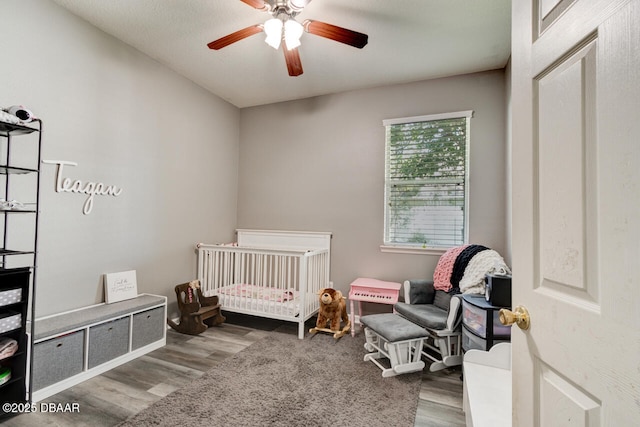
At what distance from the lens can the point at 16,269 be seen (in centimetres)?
169

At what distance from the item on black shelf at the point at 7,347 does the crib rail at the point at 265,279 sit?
1.62 meters

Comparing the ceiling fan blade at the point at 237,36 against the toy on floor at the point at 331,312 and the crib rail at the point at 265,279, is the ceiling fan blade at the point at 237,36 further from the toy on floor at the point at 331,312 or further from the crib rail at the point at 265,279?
the toy on floor at the point at 331,312

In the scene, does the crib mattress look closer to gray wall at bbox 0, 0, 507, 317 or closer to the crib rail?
the crib rail

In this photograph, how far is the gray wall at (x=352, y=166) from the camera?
9.64 feet

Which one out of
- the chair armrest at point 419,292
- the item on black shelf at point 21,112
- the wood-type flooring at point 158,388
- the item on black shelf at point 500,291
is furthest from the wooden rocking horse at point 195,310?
the item on black shelf at point 500,291

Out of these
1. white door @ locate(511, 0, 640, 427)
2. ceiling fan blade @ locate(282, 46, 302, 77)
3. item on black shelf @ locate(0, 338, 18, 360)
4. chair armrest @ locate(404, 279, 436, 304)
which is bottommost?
item on black shelf @ locate(0, 338, 18, 360)

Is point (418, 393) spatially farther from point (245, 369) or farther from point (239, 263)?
point (239, 263)

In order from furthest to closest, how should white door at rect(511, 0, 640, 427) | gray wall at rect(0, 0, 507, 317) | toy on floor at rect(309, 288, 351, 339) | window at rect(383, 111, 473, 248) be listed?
1. window at rect(383, 111, 473, 248)
2. toy on floor at rect(309, 288, 351, 339)
3. gray wall at rect(0, 0, 507, 317)
4. white door at rect(511, 0, 640, 427)

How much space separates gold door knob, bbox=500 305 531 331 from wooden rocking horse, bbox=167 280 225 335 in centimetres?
272

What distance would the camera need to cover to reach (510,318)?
841 millimetres

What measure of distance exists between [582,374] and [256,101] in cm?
393

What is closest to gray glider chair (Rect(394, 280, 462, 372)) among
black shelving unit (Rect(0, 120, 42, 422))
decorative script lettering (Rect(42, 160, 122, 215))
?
black shelving unit (Rect(0, 120, 42, 422))

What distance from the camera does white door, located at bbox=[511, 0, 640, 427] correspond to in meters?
0.54

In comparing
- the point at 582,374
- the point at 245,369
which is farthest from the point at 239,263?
the point at 582,374
